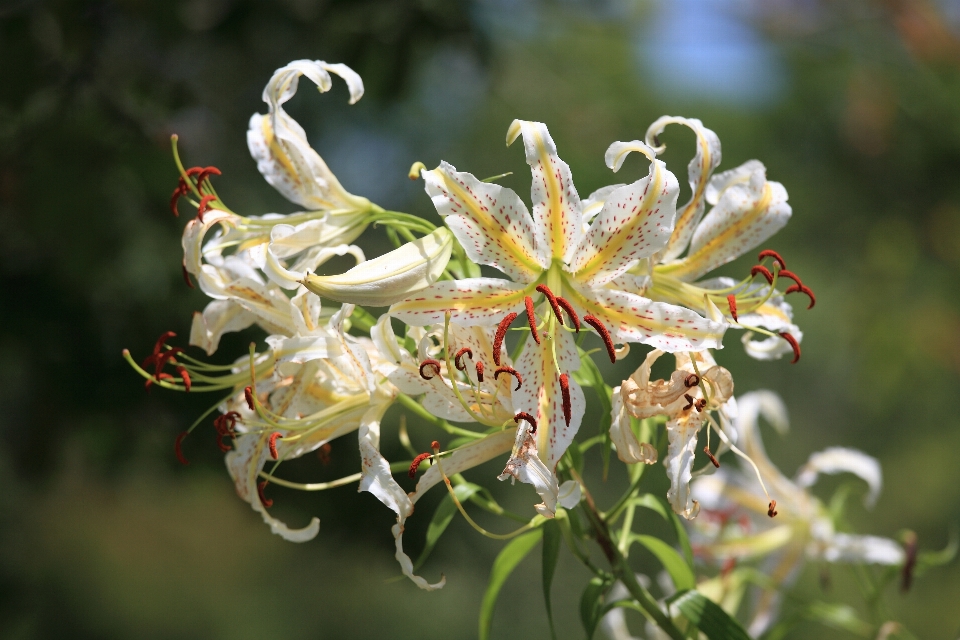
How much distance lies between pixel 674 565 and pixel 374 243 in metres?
3.89

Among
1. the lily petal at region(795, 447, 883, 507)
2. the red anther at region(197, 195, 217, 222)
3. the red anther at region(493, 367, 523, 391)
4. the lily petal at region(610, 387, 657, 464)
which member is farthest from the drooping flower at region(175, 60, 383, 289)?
the lily petal at region(795, 447, 883, 507)

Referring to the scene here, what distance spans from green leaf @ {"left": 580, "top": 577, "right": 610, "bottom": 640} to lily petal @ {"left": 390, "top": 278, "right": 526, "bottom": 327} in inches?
14.5

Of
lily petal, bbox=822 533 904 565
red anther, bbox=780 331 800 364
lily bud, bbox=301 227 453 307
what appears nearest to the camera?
lily bud, bbox=301 227 453 307

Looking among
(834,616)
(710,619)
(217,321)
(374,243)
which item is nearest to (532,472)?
(710,619)

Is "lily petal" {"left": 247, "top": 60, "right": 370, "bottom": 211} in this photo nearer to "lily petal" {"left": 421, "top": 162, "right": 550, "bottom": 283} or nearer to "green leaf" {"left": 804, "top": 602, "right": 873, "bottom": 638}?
"lily petal" {"left": 421, "top": 162, "right": 550, "bottom": 283}

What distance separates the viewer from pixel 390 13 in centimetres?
240

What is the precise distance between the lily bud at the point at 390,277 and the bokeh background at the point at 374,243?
147 cm

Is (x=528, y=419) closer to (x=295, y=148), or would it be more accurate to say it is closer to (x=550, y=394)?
(x=550, y=394)

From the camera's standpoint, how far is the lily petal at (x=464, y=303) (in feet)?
3.18

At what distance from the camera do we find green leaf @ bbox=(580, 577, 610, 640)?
1.13m

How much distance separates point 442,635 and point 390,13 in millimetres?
5826

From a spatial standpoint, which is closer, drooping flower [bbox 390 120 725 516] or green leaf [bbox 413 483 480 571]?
drooping flower [bbox 390 120 725 516]

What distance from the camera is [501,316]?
102cm

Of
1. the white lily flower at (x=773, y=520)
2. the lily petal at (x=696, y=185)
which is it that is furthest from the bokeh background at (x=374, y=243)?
the lily petal at (x=696, y=185)
